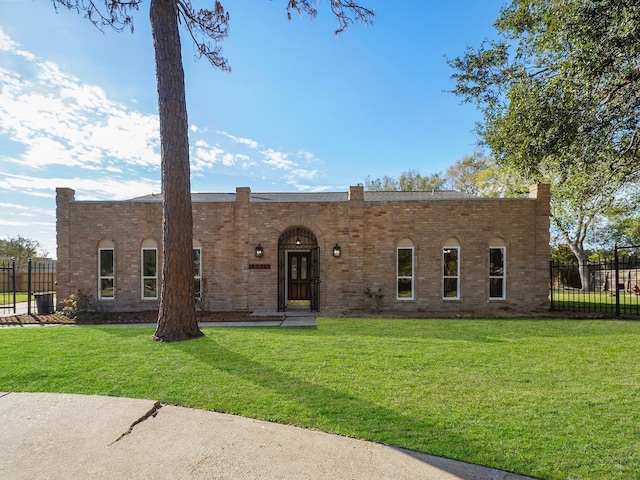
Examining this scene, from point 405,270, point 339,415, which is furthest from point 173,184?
point 405,270

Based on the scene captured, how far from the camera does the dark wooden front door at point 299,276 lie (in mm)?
13711

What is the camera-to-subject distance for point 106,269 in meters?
12.4

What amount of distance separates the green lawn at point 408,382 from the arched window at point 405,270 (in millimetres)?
4014

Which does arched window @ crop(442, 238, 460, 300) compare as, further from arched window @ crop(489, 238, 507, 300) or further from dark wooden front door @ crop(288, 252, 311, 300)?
dark wooden front door @ crop(288, 252, 311, 300)

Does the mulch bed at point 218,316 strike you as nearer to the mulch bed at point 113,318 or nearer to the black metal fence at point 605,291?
the mulch bed at point 113,318

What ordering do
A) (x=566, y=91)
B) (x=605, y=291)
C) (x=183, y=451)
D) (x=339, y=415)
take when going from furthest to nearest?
(x=605, y=291)
(x=566, y=91)
(x=339, y=415)
(x=183, y=451)

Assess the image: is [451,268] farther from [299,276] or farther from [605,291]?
[605,291]

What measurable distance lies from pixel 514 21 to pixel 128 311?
1580cm

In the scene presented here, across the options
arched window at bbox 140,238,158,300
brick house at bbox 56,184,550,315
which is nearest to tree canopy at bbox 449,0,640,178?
brick house at bbox 56,184,550,315

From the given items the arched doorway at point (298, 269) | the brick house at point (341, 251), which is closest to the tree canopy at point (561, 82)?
the brick house at point (341, 251)

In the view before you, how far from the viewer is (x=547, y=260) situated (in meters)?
12.1

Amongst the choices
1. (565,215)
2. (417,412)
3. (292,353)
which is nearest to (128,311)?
(292,353)

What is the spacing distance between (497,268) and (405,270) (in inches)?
128

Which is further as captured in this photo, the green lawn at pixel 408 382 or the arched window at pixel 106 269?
the arched window at pixel 106 269
